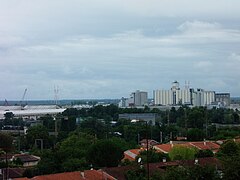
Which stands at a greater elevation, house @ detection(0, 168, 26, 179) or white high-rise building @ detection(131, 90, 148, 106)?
white high-rise building @ detection(131, 90, 148, 106)

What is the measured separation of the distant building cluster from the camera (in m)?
151

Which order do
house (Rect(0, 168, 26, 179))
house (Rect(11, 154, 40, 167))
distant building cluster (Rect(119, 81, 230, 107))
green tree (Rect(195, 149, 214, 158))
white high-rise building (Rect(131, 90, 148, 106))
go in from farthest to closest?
white high-rise building (Rect(131, 90, 148, 106)) < distant building cluster (Rect(119, 81, 230, 107)) < house (Rect(11, 154, 40, 167)) < green tree (Rect(195, 149, 214, 158)) < house (Rect(0, 168, 26, 179))

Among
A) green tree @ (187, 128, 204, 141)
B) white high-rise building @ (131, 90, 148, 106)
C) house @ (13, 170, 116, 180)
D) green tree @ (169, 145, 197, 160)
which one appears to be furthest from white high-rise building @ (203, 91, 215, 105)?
house @ (13, 170, 116, 180)

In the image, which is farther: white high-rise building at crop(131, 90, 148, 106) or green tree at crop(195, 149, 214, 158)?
white high-rise building at crop(131, 90, 148, 106)

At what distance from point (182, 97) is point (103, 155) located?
12667 cm

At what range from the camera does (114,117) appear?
87000mm

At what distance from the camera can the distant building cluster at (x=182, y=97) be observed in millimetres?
151125

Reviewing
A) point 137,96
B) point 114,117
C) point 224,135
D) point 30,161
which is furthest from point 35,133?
point 137,96

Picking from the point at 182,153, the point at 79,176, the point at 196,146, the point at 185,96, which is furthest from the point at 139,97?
the point at 79,176

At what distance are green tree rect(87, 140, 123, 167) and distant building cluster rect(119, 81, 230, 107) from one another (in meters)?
116

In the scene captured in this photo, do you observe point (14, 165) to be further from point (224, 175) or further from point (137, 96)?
point (137, 96)

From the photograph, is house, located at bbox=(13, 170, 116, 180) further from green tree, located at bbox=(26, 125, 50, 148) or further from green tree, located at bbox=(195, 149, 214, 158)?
green tree, located at bbox=(26, 125, 50, 148)

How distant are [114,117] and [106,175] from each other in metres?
63.1

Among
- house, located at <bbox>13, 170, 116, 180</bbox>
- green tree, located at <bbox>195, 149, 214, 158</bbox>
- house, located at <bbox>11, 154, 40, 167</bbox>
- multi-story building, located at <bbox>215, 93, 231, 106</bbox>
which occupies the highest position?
multi-story building, located at <bbox>215, 93, 231, 106</bbox>
